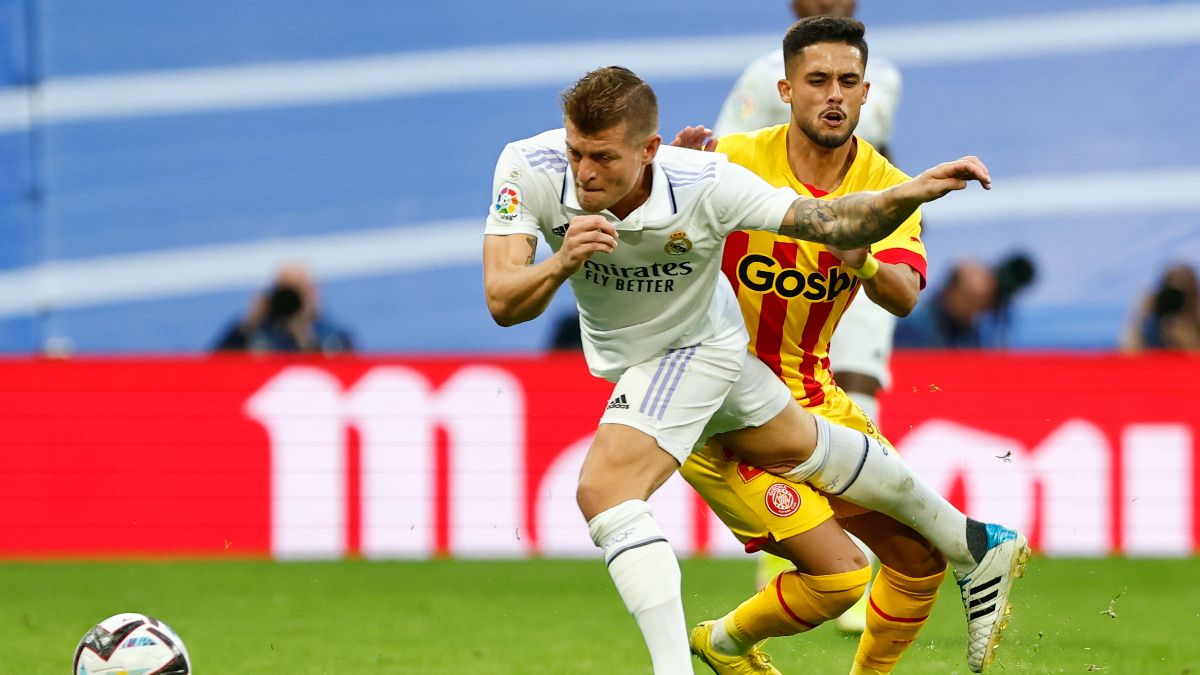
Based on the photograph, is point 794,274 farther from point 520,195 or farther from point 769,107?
point 769,107

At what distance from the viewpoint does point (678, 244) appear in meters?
5.47

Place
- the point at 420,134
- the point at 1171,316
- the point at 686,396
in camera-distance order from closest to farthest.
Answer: the point at 686,396, the point at 1171,316, the point at 420,134

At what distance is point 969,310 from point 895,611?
270 inches

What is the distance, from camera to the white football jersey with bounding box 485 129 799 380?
213 inches

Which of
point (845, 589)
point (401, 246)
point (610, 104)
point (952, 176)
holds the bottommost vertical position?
point (845, 589)

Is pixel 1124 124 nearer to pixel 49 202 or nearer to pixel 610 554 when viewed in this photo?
pixel 49 202

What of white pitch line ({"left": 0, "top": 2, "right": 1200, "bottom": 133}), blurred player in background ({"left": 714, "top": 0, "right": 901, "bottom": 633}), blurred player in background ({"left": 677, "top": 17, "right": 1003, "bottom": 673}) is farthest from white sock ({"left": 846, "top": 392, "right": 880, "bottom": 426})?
white pitch line ({"left": 0, "top": 2, "right": 1200, "bottom": 133})

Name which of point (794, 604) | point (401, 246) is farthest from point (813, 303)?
point (401, 246)

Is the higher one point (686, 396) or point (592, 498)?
point (686, 396)

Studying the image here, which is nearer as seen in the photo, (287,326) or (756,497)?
(756,497)

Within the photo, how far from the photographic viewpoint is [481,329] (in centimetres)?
1336

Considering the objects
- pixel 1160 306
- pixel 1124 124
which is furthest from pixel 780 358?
pixel 1124 124

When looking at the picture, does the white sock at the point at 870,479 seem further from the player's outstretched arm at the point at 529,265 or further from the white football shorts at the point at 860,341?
the white football shorts at the point at 860,341

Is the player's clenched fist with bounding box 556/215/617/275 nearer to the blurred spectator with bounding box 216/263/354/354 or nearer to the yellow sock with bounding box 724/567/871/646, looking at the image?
the yellow sock with bounding box 724/567/871/646
